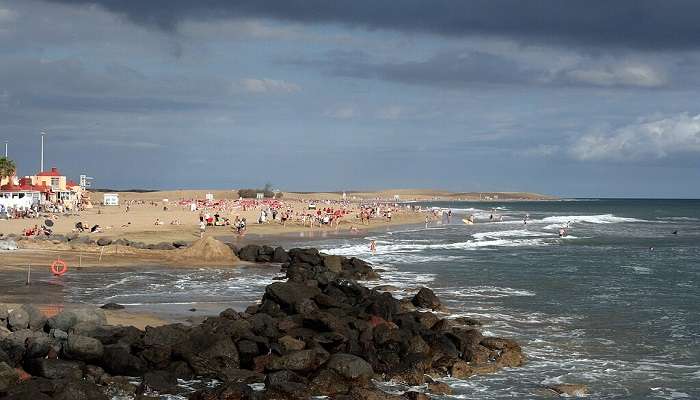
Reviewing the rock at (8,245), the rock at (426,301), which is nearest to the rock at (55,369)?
the rock at (426,301)

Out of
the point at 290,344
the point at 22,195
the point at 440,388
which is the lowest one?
the point at 440,388

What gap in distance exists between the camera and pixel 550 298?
25.6 metres

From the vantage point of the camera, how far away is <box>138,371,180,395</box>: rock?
510 inches

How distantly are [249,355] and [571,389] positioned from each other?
622 cm

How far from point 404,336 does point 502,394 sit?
2.80 meters

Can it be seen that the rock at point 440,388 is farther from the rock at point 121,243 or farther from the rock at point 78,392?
the rock at point 121,243

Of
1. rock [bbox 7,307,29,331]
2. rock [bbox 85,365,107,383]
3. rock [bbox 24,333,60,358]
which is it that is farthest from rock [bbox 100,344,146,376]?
rock [bbox 7,307,29,331]

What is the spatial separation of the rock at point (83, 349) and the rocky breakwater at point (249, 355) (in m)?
0.02

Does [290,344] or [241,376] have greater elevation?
[290,344]

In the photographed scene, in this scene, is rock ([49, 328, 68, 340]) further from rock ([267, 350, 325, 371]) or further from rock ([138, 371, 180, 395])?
rock ([267, 350, 325, 371])

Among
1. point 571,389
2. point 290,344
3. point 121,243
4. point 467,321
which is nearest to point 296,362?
point 290,344

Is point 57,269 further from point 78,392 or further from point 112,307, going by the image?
point 78,392

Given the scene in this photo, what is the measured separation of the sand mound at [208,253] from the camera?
33.5 meters

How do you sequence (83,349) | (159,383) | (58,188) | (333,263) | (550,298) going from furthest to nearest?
(58,188)
(333,263)
(550,298)
(83,349)
(159,383)
